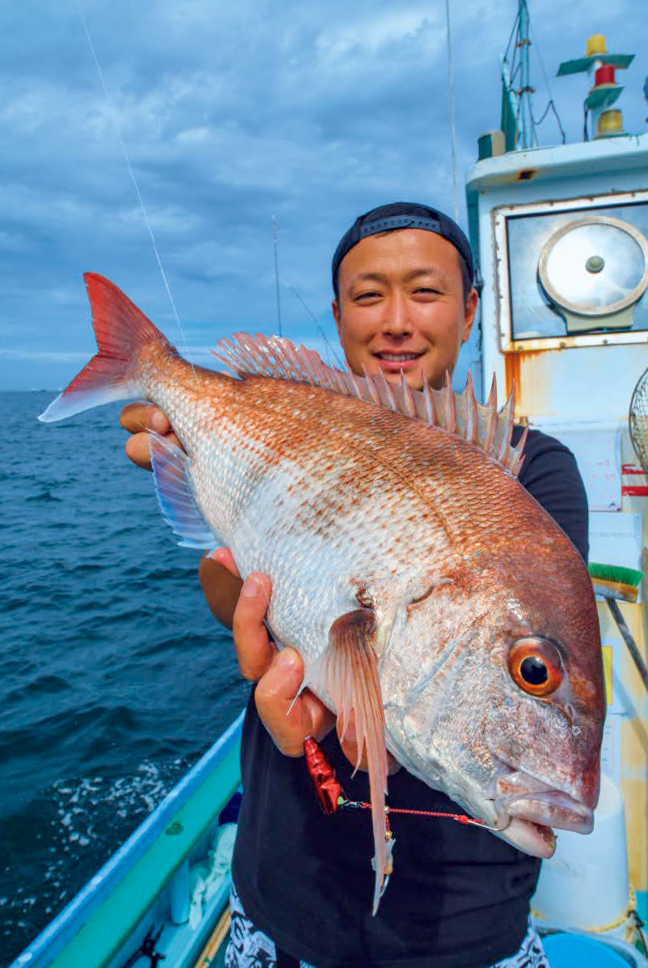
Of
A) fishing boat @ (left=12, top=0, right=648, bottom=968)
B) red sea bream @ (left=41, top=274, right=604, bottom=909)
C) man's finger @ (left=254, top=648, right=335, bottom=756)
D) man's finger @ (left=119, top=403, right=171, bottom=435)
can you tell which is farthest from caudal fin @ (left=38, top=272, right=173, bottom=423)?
fishing boat @ (left=12, top=0, right=648, bottom=968)

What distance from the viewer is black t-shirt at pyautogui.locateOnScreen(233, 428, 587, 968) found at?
1450 mm

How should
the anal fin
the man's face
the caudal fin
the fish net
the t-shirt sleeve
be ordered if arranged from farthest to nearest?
1. the fish net
2. the caudal fin
3. the man's face
4. the anal fin
5. the t-shirt sleeve

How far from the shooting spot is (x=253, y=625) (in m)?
1.48

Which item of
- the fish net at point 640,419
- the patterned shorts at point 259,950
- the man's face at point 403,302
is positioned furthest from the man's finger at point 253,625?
the fish net at point 640,419

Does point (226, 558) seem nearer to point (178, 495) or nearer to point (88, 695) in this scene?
point (178, 495)

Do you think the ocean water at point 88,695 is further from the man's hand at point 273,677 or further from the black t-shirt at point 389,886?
the man's hand at point 273,677

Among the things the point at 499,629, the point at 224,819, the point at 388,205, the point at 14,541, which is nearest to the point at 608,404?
the point at 388,205

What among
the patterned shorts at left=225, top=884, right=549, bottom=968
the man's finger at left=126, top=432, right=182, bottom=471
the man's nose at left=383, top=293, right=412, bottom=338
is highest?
the man's nose at left=383, top=293, right=412, bottom=338

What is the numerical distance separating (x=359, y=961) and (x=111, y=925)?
1230mm

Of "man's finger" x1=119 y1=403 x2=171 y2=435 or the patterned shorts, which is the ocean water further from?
"man's finger" x1=119 y1=403 x2=171 y2=435

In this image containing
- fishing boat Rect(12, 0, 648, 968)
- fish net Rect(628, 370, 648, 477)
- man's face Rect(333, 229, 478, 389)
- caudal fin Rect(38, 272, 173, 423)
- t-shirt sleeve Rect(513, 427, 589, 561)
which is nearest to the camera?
t-shirt sleeve Rect(513, 427, 589, 561)

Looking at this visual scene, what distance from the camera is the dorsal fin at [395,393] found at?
55.7 inches

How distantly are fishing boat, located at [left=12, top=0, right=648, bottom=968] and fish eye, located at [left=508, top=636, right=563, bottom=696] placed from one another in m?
Answer: 2.16

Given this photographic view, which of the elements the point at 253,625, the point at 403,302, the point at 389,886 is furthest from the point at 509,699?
the point at 403,302
